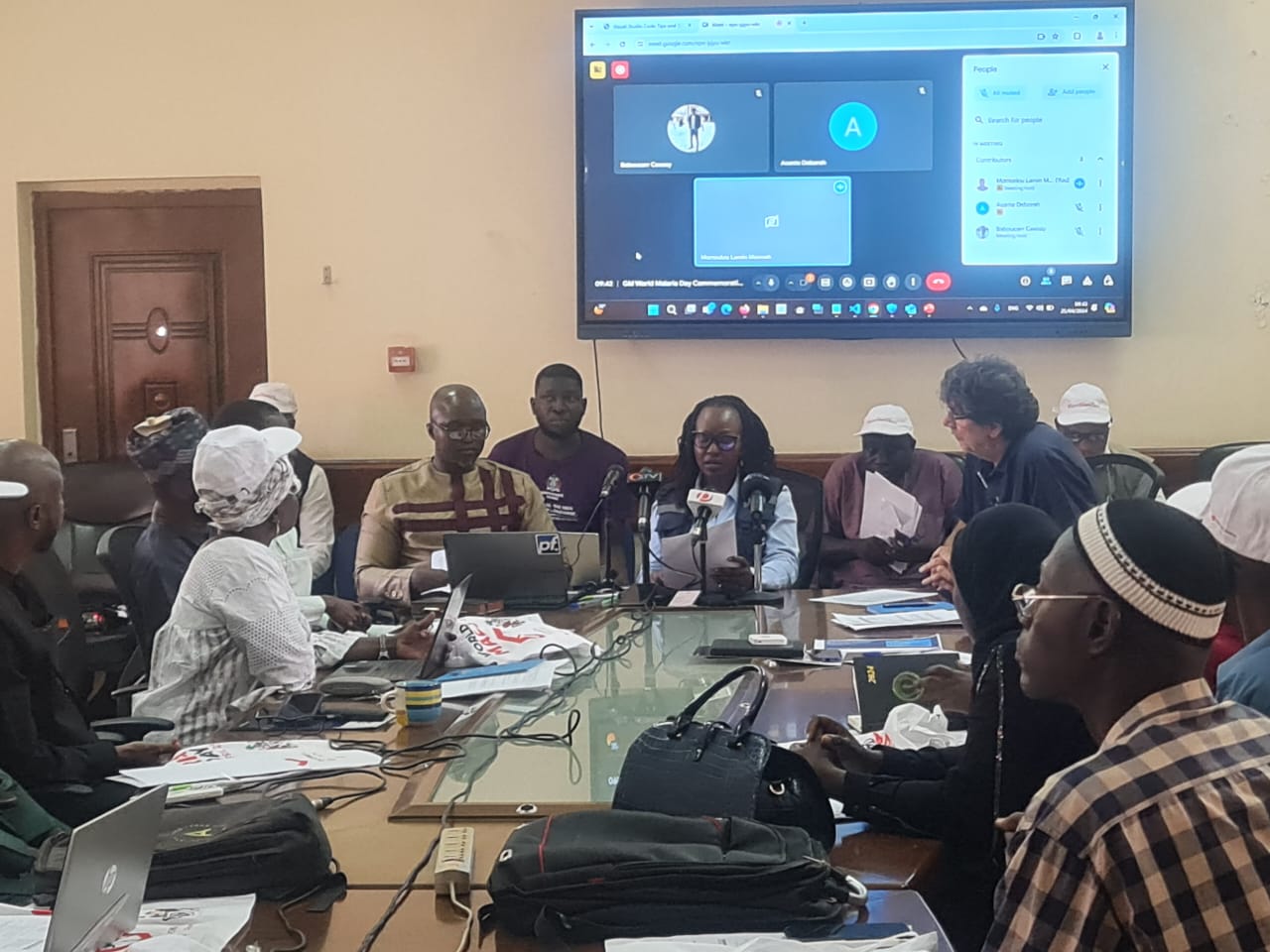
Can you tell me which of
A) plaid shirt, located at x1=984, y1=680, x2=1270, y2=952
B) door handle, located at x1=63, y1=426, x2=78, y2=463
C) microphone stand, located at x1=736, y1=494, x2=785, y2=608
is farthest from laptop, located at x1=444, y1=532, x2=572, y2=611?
door handle, located at x1=63, y1=426, x2=78, y2=463

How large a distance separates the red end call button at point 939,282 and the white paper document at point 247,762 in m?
3.57

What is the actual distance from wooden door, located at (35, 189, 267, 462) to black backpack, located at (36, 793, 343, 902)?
4.15m

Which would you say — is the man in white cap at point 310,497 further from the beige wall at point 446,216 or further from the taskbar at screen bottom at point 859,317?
the taskbar at screen bottom at point 859,317

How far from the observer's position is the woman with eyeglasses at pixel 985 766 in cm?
180

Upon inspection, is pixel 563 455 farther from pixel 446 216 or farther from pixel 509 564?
pixel 509 564

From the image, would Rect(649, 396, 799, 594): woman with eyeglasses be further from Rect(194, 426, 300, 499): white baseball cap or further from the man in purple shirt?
Rect(194, 426, 300, 499): white baseball cap

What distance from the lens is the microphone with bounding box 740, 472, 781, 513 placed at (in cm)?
373

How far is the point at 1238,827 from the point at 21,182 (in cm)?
558

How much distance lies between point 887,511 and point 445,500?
5.23 feet

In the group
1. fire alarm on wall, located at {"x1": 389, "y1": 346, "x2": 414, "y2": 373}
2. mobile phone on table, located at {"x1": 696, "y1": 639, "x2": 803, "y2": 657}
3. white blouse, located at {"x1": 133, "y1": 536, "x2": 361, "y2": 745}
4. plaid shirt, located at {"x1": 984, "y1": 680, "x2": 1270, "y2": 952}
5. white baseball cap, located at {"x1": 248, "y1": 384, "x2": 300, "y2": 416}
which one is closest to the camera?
plaid shirt, located at {"x1": 984, "y1": 680, "x2": 1270, "y2": 952}

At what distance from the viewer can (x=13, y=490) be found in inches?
89.0

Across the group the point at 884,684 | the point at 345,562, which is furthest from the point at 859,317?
the point at 884,684

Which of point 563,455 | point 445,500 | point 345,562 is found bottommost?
point 345,562

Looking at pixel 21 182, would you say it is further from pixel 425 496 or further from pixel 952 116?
pixel 952 116
